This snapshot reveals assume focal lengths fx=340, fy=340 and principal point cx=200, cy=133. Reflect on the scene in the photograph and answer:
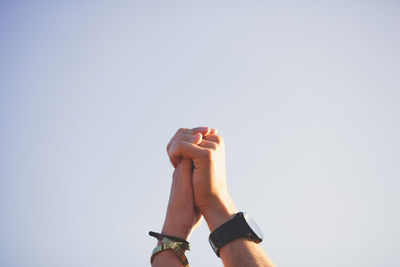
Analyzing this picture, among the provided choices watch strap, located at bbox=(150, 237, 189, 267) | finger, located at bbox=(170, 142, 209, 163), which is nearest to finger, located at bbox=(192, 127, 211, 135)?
finger, located at bbox=(170, 142, 209, 163)

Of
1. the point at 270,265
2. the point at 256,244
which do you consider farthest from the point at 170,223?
the point at 270,265

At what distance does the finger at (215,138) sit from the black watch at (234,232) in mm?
1031

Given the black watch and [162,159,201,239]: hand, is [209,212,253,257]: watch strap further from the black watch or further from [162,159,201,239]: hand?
[162,159,201,239]: hand

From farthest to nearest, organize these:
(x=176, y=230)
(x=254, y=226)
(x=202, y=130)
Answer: (x=202, y=130) < (x=176, y=230) < (x=254, y=226)

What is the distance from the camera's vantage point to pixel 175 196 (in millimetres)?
3553

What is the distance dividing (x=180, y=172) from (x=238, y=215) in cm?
89

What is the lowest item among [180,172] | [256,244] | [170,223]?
[256,244]

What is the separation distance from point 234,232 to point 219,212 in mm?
385

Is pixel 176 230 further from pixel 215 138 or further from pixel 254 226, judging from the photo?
pixel 215 138

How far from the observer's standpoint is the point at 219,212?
3.24 metres

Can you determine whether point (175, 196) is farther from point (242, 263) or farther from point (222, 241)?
point (242, 263)

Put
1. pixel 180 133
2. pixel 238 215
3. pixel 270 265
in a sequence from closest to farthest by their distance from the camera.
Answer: pixel 270 265, pixel 238 215, pixel 180 133

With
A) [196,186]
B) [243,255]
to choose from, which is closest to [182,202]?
[196,186]

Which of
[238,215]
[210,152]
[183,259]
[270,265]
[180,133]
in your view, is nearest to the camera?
[270,265]
